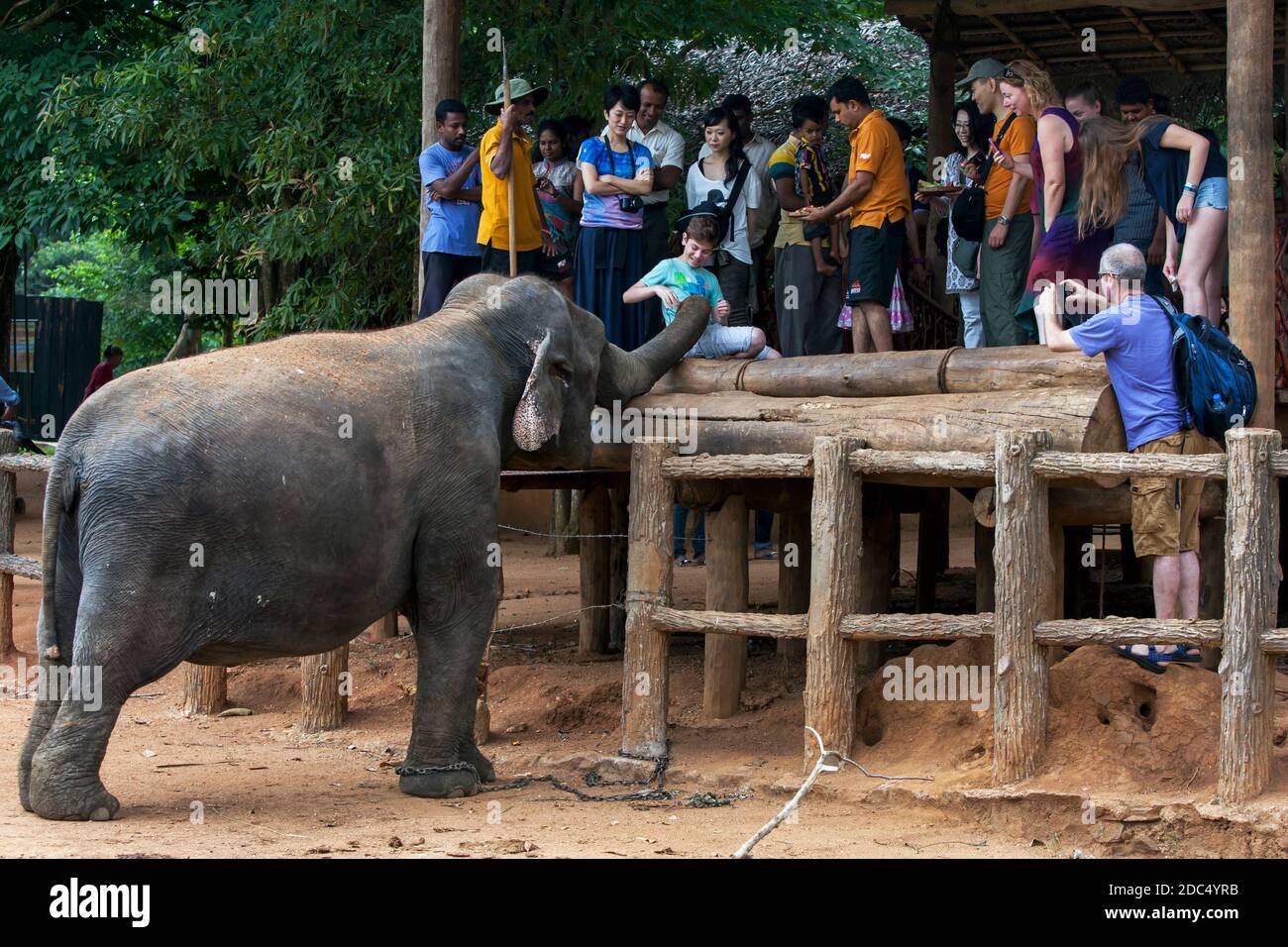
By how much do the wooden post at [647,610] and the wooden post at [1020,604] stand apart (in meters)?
1.74

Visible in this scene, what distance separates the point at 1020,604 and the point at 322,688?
13.5 feet

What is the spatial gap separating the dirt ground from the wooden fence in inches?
8.5

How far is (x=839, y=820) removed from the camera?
7316 mm

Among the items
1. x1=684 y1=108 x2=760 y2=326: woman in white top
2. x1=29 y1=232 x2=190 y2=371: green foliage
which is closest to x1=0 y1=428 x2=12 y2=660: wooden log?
x1=684 y1=108 x2=760 y2=326: woman in white top

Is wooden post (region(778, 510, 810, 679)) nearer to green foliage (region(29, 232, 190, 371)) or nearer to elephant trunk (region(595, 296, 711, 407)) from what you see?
elephant trunk (region(595, 296, 711, 407))

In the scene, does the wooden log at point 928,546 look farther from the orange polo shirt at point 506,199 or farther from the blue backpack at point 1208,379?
the blue backpack at point 1208,379

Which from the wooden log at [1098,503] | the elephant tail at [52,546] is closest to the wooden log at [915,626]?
the wooden log at [1098,503]

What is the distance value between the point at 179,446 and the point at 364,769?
2.39 m

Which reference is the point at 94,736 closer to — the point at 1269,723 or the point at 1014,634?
the point at 1014,634

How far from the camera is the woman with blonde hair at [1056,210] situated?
8.59 meters

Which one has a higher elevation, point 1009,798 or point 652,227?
point 652,227

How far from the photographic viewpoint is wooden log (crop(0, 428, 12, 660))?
10695 millimetres

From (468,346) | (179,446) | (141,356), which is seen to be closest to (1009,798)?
(468,346)
